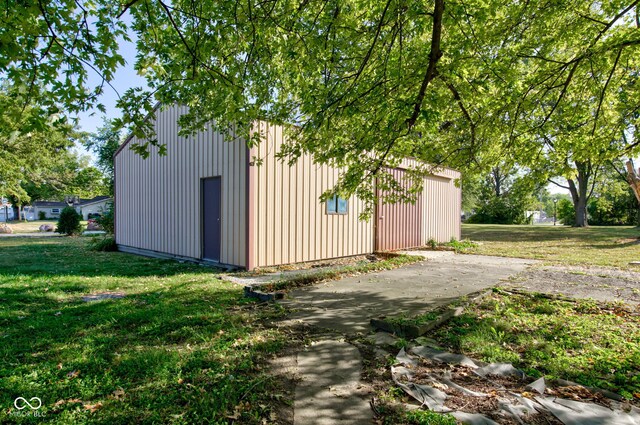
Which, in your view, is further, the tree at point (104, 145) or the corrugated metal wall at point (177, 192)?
the tree at point (104, 145)

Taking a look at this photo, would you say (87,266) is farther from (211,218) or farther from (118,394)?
(118,394)

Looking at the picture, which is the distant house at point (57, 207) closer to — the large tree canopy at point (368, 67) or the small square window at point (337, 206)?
the small square window at point (337, 206)

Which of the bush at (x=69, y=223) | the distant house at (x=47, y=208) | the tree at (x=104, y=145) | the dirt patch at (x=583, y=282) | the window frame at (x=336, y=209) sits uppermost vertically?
the tree at (x=104, y=145)

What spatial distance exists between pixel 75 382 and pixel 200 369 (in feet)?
3.06

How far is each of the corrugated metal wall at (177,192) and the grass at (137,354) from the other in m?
2.34

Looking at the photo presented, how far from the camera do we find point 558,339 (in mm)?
3783

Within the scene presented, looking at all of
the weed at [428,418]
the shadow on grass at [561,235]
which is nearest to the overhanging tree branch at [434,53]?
the weed at [428,418]

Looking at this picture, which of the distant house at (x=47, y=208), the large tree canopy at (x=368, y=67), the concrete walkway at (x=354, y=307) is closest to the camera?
the concrete walkway at (x=354, y=307)

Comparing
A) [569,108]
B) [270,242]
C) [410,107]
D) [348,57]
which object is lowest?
[270,242]

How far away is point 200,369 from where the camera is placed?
2975 millimetres

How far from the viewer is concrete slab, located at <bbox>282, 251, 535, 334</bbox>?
15.1 feet

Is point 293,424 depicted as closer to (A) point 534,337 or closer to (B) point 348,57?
(A) point 534,337

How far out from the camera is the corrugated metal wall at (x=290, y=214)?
25.9 feet

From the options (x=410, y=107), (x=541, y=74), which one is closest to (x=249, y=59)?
(x=410, y=107)
